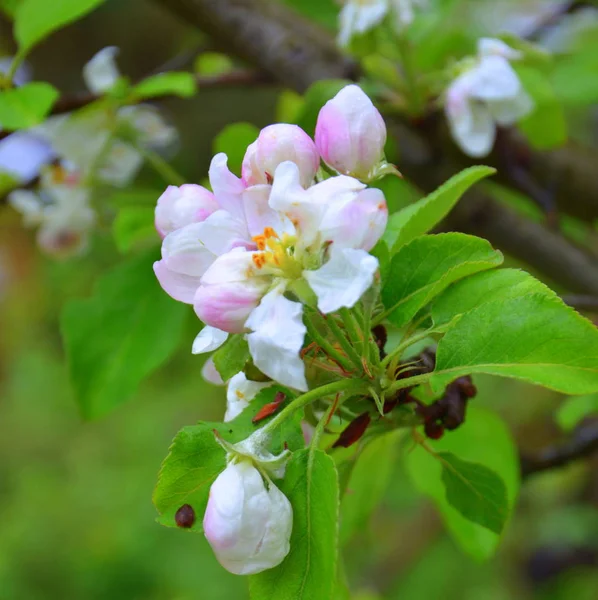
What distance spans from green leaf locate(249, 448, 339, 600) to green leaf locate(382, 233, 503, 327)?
96 mm

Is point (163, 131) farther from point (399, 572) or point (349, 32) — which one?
point (399, 572)

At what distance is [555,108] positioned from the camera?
81cm

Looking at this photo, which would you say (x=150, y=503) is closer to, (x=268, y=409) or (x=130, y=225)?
(x=130, y=225)

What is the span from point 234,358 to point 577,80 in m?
0.71

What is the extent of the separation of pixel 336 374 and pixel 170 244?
113 mm

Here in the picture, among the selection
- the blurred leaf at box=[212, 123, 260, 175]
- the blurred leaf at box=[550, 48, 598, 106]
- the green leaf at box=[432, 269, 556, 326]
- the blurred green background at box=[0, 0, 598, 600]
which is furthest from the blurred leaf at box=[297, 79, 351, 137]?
the blurred green background at box=[0, 0, 598, 600]

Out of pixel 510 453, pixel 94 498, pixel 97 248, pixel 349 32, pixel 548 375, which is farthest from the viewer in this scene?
pixel 97 248

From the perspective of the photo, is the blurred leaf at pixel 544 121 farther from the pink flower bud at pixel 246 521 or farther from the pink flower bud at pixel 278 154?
the pink flower bud at pixel 246 521

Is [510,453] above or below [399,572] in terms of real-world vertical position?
above

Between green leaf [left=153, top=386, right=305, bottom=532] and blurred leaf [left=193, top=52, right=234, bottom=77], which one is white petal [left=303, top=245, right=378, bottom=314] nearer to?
green leaf [left=153, top=386, right=305, bottom=532]

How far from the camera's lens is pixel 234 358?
36 cm

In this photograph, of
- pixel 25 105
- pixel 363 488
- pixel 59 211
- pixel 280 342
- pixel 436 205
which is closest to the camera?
pixel 280 342

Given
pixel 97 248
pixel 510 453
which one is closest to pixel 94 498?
pixel 97 248

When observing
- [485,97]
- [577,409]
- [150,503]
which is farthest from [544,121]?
[150,503]
